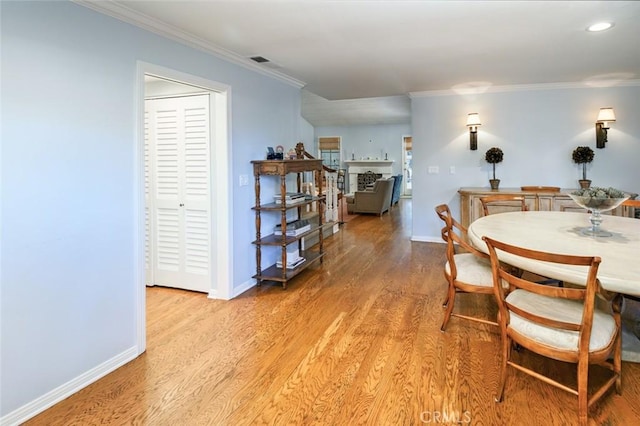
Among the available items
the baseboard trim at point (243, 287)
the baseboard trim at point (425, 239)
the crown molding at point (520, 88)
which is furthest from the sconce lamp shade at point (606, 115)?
the baseboard trim at point (243, 287)

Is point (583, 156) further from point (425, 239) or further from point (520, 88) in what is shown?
point (425, 239)

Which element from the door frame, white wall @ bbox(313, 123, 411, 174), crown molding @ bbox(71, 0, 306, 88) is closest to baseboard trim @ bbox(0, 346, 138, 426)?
the door frame

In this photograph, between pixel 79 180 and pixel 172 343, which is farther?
pixel 172 343

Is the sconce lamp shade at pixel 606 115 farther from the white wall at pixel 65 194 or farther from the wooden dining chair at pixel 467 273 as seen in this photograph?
the white wall at pixel 65 194

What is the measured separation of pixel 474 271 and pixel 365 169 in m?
10.6

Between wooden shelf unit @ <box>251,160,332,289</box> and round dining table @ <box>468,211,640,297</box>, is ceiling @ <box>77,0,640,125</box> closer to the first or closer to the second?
wooden shelf unit @ <box>251,160,332,289</box>

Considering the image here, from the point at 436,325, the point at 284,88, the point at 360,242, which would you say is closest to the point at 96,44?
the point at 284,88

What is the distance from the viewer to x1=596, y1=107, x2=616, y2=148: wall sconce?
15.6ft

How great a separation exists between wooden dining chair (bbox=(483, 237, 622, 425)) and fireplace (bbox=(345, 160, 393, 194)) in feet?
35.5

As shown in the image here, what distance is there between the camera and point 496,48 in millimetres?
3361

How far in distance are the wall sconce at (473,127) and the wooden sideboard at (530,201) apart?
612 mm

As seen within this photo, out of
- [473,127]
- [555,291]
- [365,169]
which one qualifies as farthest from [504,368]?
[365,169]

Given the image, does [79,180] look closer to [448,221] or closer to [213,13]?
[213,13]

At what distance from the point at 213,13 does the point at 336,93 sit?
126 inches
